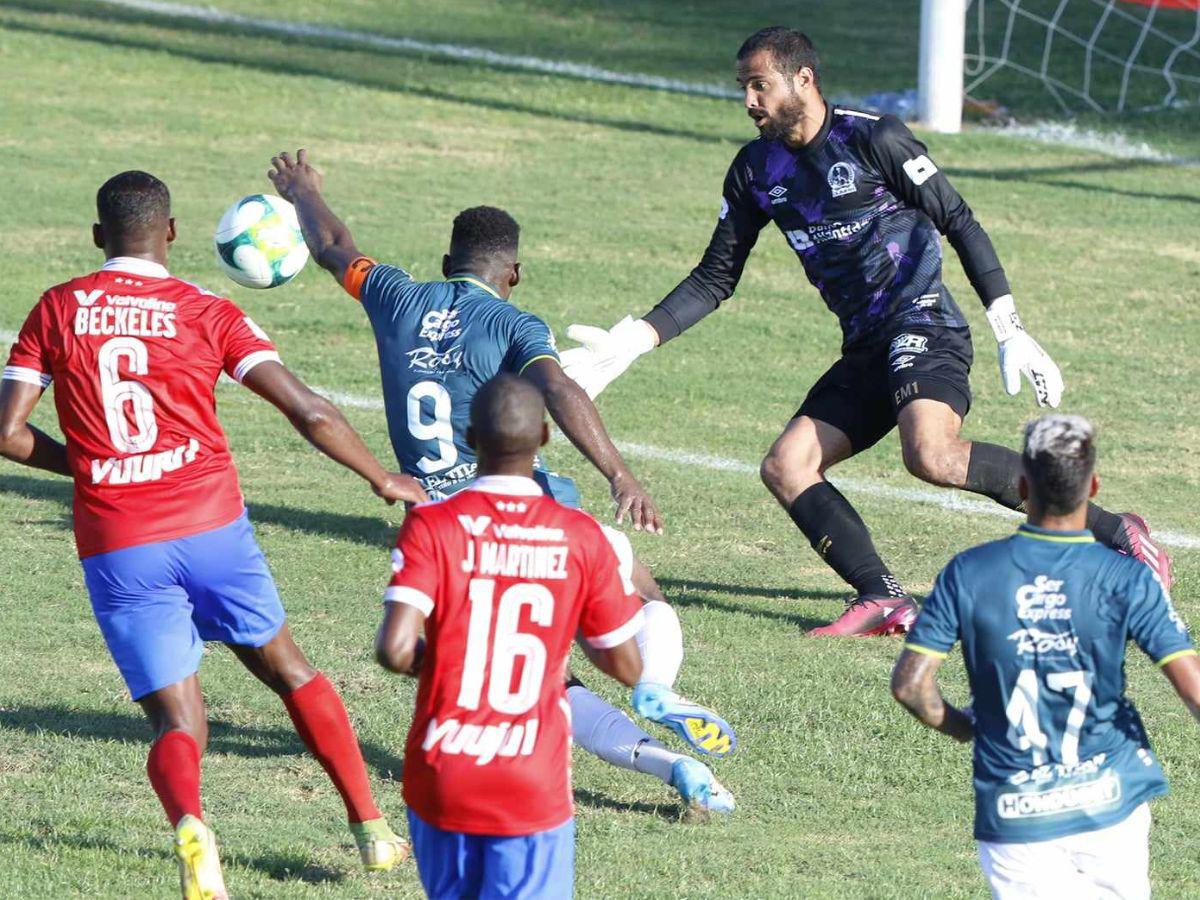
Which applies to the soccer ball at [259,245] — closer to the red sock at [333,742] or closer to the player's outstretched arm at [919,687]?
the red sock at [333,742]

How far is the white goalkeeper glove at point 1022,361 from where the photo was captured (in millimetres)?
→ 8344

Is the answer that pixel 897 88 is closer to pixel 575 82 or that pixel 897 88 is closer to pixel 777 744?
pixel 575 82

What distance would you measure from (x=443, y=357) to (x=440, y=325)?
117 mm

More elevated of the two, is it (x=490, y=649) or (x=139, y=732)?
(x=490, y=649)

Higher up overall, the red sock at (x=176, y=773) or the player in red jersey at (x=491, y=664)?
the player in red jersey at (x=491, y=664)

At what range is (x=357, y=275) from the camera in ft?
24.0

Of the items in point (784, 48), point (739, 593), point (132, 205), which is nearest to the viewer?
point (132, 205)

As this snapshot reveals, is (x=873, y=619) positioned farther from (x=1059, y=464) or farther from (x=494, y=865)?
→ (x=494, y=865)

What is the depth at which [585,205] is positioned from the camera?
18.3 metres

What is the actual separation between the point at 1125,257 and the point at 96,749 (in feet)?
40.0

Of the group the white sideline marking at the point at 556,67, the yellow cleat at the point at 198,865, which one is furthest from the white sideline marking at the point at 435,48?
the yellow cleat at the point at 198,865

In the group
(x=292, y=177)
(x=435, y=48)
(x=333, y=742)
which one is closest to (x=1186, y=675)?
(x=333, y=742)

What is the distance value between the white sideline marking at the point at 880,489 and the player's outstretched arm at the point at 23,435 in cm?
451

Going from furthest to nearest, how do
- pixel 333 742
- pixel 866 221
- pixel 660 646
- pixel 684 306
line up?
pixel 684 306
pixel 866 221
pixel 660 646
pixel 333 742
